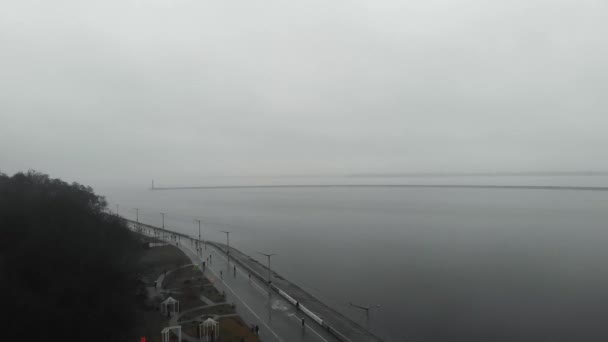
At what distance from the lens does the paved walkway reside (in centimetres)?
1283

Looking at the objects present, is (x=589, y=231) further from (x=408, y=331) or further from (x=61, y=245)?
(x=61, y=245)

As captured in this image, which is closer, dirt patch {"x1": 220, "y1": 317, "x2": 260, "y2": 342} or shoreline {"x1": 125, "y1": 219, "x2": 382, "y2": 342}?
dirt patch {"x1": 220, "y1": 317, "x2": 260, "y2": 342}

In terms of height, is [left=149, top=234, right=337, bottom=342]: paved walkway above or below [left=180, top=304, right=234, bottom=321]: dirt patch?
below

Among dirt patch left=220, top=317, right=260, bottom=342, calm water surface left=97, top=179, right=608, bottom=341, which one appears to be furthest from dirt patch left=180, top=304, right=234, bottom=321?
calm water surface left=97, top=179, right=608, bottom=341

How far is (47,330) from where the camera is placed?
9.06 m

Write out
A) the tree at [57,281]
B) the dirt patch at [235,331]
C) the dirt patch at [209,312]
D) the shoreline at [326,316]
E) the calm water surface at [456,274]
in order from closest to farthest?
the tree at [57,281] → the dirt patch at [235,331] → the shoreline at [326,316] → the dirt patch at [209,312] → the calm water surface at [456,274]

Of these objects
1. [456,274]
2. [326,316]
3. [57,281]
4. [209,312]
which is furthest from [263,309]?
[456,274]

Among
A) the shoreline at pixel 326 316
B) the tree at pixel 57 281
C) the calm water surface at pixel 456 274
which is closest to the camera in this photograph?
the tree at pixel 57 281

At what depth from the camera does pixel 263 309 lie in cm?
1525

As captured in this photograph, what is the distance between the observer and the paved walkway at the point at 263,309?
12.8m

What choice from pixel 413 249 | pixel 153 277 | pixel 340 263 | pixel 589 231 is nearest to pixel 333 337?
pixel 153 277

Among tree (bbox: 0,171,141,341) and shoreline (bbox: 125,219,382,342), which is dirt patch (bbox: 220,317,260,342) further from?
tree (bbox: 0,171,141,341)

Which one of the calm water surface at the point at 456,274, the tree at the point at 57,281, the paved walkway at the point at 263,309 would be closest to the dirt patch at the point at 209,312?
the paved walkway at the point at 263,309

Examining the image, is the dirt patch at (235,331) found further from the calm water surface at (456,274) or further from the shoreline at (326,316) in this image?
the calm water surface at (456,274)
